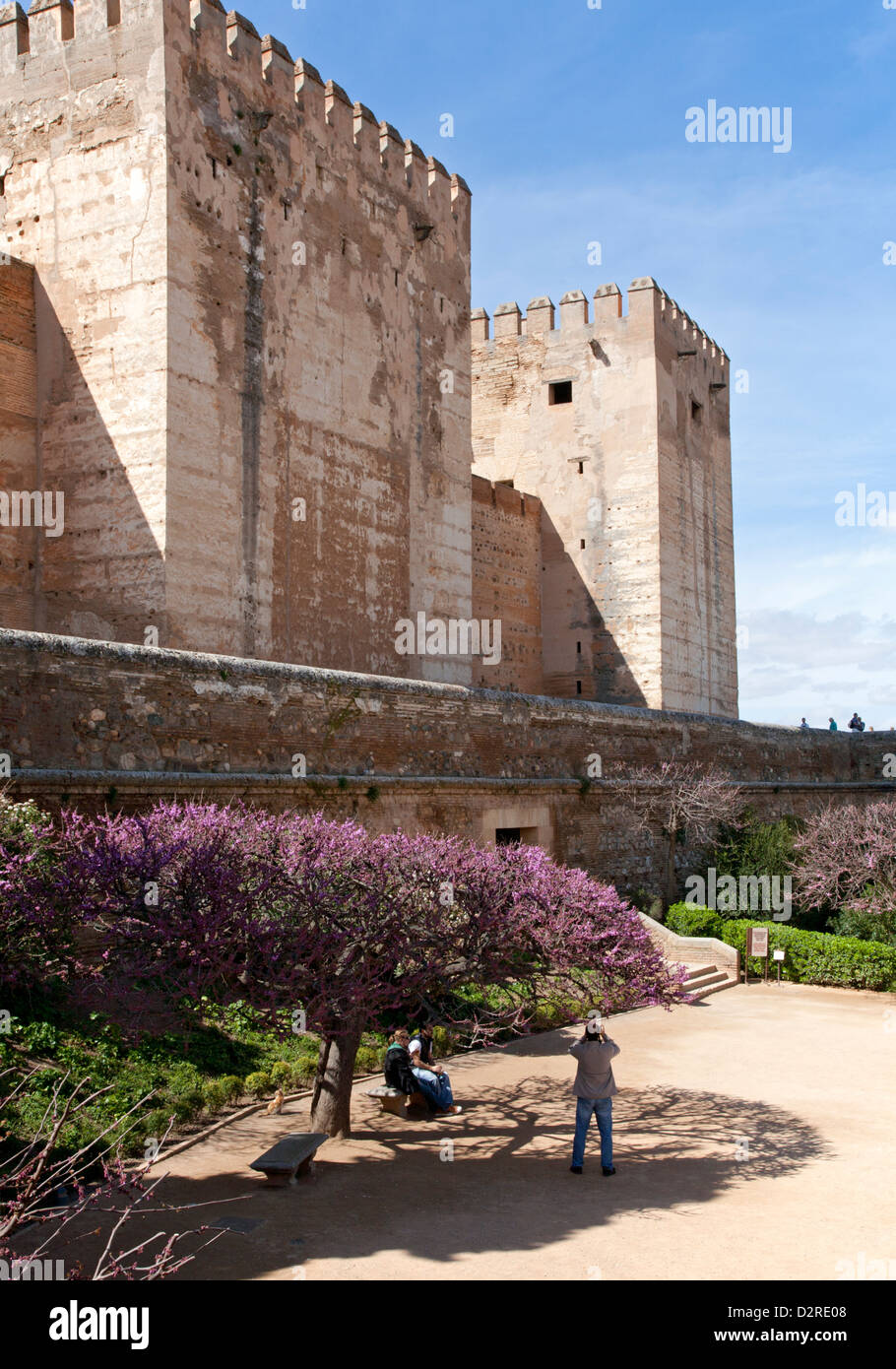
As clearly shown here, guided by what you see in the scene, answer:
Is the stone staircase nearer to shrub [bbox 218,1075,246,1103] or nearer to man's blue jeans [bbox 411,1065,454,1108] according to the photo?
man's blue jeans [bbox 411,1065,454,1108]

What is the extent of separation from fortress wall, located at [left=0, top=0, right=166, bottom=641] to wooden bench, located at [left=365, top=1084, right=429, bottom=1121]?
6.61 metres

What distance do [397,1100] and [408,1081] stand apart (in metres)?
0.17

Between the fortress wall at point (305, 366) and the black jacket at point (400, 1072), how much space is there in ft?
21.2

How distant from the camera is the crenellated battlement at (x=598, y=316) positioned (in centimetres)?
2383

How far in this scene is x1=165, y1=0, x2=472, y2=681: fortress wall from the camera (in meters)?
13.8

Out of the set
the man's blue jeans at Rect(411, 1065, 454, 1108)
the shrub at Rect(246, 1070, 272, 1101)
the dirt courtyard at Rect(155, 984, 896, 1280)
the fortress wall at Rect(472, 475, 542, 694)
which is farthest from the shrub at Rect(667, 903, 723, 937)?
the shrub at Rect(246, 1070, 272, 1101)

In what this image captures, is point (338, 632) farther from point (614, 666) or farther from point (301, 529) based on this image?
point (614, 666)

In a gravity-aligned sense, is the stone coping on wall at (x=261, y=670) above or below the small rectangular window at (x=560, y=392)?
below

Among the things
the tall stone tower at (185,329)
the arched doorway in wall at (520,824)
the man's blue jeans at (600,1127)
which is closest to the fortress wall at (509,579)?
the tall stone tower at (185,329)

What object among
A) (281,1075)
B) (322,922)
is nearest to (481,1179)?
(322,922)

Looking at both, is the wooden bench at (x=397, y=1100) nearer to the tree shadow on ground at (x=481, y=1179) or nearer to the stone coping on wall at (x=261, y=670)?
the tree shadow on ground at (x=481, y=1179)

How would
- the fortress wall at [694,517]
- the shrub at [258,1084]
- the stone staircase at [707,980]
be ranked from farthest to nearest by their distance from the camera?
the fortress wall at [694,517] < the stone staircase at [707,980] < the shrub at [258,1084]

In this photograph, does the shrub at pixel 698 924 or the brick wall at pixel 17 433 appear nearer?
the brick wall at pixel 17 433
